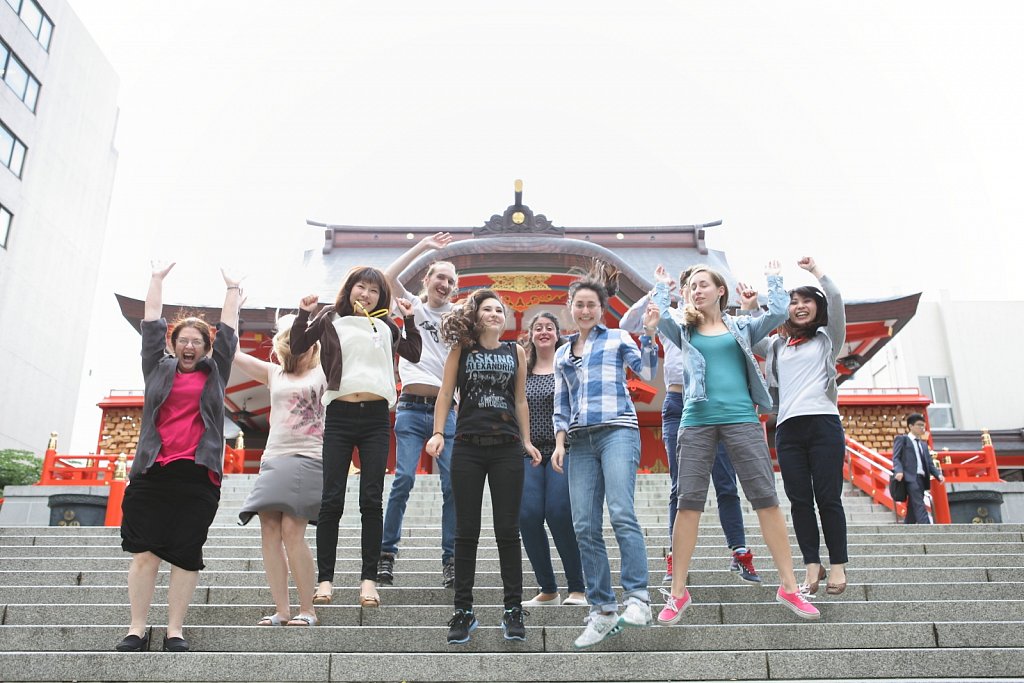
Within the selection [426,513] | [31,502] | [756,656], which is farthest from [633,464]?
[31,502]

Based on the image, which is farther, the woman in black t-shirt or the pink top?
the pink top

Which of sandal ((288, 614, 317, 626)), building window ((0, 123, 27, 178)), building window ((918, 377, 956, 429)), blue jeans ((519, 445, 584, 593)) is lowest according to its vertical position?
sandal ((288, 614, 317, 626))

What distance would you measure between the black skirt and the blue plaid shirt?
1.83 metres

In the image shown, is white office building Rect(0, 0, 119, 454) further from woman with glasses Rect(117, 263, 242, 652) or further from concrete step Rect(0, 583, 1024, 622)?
woman with glasses Rect(117, 263, 242, 652)

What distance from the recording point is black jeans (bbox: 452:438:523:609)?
11.1ft

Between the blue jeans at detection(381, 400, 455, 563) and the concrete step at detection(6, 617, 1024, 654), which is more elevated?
the blue jeans at detection(381, 400, 455, 563)

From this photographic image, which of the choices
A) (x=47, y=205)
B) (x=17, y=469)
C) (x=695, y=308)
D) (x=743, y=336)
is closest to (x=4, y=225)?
(x=47, y=205)

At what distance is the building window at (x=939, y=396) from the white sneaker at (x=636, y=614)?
27.1 meters

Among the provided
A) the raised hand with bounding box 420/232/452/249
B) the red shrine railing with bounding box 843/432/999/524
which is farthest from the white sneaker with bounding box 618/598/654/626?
the red shrine railing with bounding box 843/432/999/524

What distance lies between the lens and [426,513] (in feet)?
27.2

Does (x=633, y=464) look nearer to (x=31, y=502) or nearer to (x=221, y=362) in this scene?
(x=221, y=362)

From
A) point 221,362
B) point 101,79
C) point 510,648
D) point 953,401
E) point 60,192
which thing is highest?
point 101,79

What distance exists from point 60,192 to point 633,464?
24520 mm

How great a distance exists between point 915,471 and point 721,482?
4.37m
